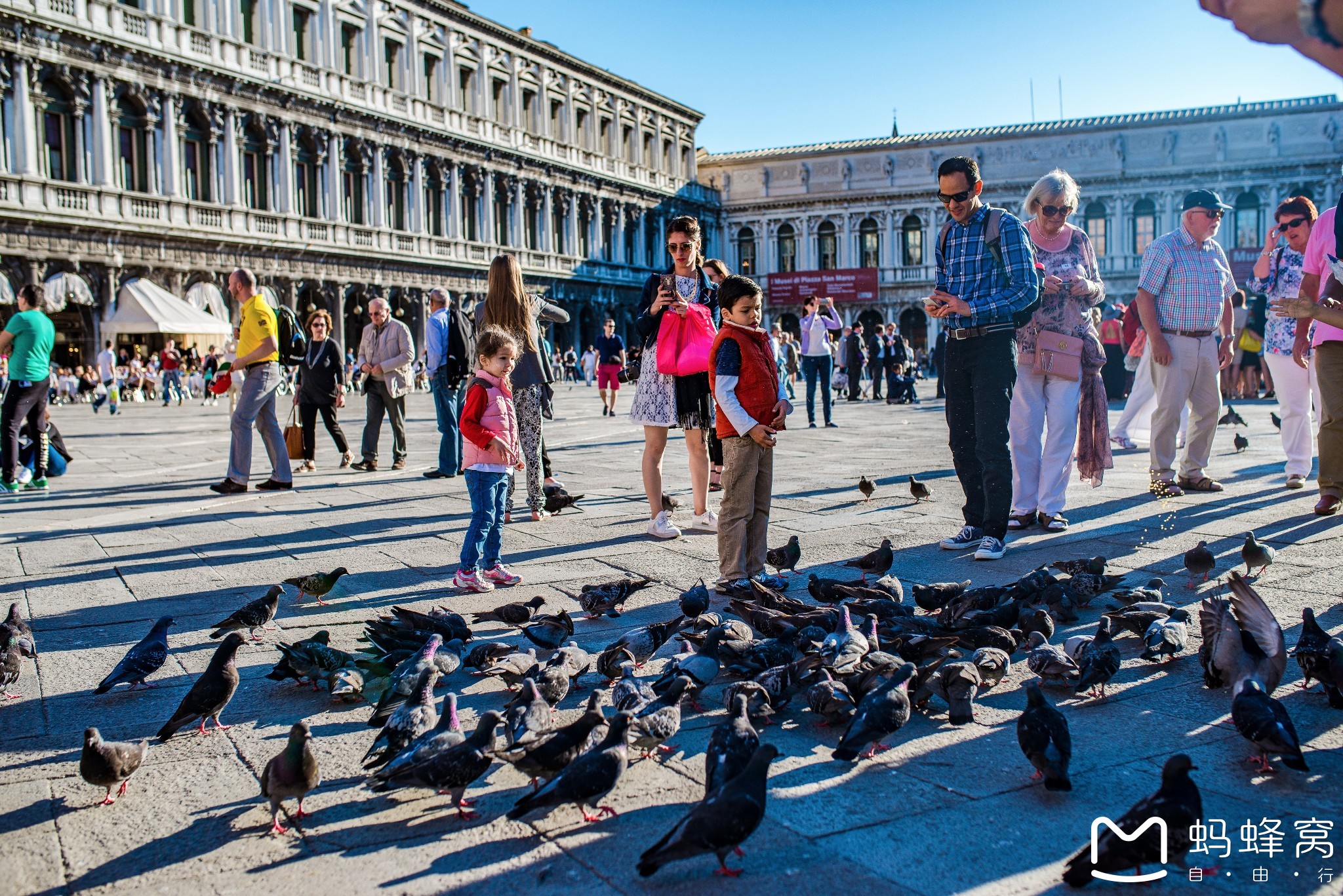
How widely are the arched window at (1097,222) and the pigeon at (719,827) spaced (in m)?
46.2

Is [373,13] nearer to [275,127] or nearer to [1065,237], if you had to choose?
[275,127]

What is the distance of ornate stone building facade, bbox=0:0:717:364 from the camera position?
74.2ft

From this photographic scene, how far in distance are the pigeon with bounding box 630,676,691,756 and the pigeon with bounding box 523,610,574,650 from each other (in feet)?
2.53

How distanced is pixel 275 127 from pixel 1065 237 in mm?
26602

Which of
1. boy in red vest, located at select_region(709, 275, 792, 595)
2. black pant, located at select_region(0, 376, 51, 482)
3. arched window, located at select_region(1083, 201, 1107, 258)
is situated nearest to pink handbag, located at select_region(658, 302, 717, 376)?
boy in red vest, located at select_region(709, 275, 792, 595)

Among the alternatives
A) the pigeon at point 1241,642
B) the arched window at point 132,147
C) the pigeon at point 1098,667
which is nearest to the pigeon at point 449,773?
the pigeon at point 1098,667

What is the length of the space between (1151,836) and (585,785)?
1.00 metres

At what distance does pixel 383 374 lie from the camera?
841cm

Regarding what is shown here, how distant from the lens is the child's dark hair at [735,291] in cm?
390

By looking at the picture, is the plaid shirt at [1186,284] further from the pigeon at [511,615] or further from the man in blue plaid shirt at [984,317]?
the pigeon at [511,615]

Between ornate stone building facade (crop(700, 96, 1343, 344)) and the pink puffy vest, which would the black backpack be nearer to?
the pink puffy vest

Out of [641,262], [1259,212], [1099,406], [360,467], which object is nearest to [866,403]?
[360,467]

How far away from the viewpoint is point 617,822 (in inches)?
81.4

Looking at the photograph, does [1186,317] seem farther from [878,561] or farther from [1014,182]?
[1014,182]
